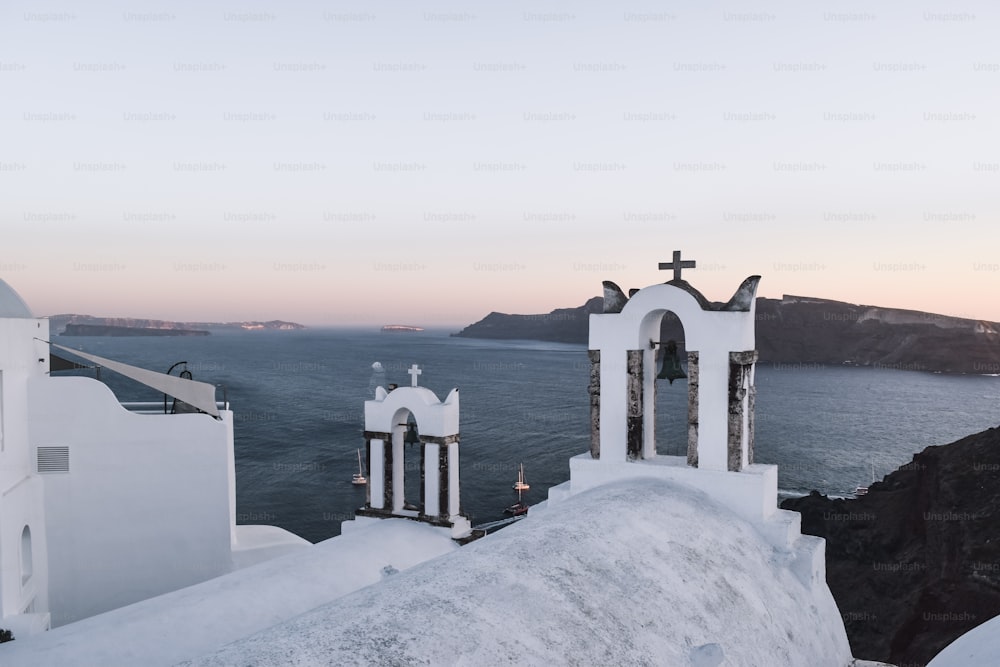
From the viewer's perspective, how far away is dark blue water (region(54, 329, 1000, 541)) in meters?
A: 55.8

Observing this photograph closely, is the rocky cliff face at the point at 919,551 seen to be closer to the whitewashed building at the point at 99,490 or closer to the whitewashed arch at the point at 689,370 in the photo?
the whitewashed arch at the point at 689,370

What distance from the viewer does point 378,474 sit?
551 inches

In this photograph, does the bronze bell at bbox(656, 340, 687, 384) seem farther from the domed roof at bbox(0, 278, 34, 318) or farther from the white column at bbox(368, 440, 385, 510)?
the domed roof at bbox(0, 278, 34, 318)

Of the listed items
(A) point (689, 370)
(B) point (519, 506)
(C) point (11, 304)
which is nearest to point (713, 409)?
(A) point (689, 370)

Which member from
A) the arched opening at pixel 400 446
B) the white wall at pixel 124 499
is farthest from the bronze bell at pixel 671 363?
the white wall at pixel 124 499

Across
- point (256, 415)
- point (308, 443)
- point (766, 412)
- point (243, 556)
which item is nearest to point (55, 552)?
point (243, 556)

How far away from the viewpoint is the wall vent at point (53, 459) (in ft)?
45.3

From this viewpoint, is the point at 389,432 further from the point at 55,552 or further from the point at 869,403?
the point at 869,403

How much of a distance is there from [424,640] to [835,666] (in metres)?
6.84

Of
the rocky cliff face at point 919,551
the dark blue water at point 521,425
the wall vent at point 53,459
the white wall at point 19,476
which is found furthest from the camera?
the dark blue water at point 521,425

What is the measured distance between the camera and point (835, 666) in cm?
→ 898

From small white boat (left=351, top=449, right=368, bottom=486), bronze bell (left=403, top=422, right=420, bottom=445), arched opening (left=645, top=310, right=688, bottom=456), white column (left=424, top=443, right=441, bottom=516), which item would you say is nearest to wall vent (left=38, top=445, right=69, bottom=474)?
bronze bell (left=403, top=422, right=420, bottom=445)

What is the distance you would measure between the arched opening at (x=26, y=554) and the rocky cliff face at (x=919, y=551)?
28.7 meters

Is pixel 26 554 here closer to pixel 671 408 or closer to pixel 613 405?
pixel 613 405
